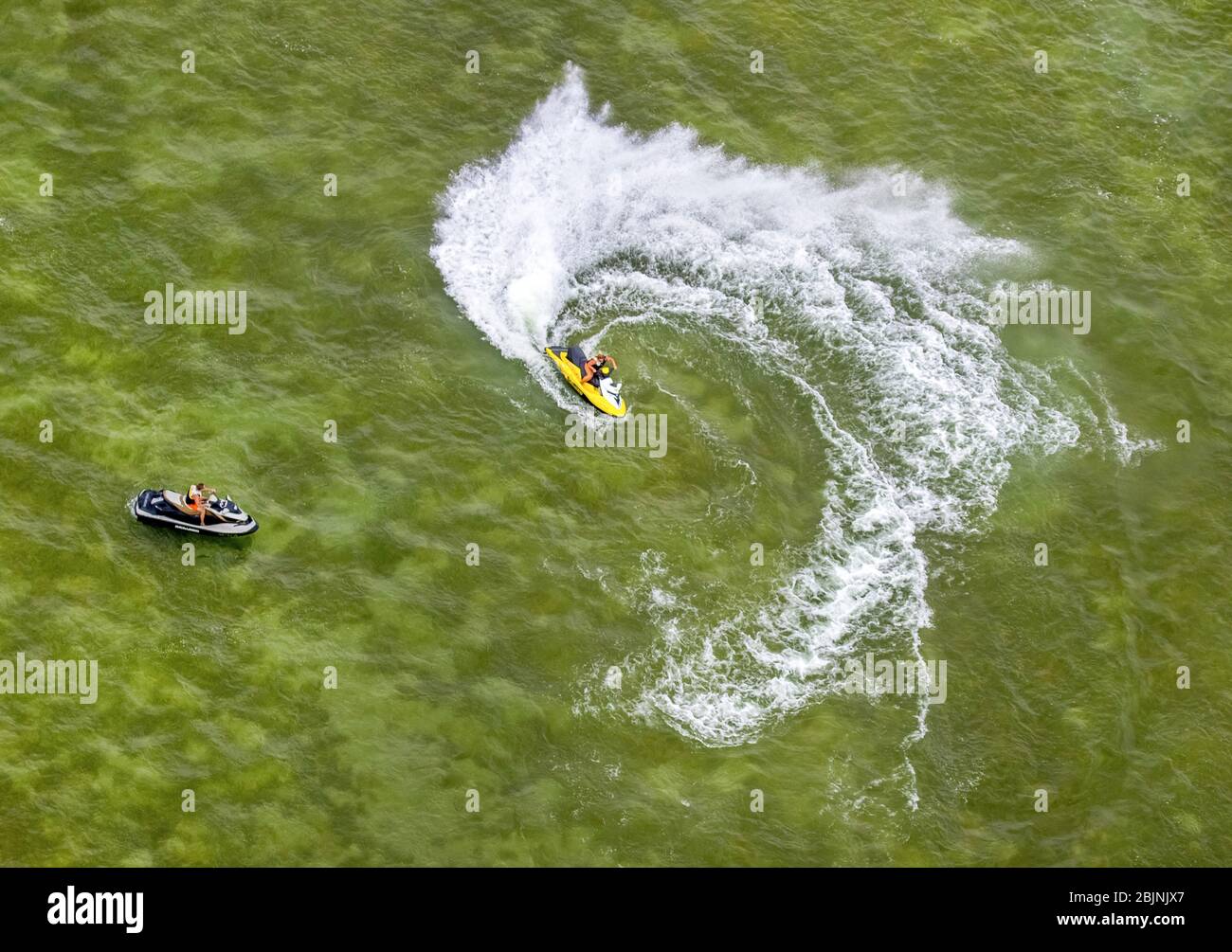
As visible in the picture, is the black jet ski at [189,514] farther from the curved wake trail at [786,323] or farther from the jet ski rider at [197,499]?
the curved wake trail at [786,323]

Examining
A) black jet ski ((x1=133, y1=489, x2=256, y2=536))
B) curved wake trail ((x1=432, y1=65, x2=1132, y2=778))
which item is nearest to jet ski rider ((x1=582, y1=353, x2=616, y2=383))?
curved wake trail ((x1=432, y1=65, x2=1132, y2=778))

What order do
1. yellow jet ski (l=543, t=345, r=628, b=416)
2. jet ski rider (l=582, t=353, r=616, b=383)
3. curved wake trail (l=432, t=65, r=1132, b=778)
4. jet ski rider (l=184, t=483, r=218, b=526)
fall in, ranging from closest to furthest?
jet ski rider (l=184, t=483, r=218, b=526)
curved wake trail (l=432, t=65, r=1132, b=778)
yellow jet ski (l=543, t=345, r=628, b=416)
jet ski rider (l=582, t=353, r=616, b=383)

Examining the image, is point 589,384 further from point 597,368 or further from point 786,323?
point 786,323

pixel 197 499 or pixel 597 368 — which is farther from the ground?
pixel 597 368

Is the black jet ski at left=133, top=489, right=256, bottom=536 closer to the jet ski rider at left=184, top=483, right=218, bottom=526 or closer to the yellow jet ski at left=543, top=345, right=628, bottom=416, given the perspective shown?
the jet ski rider at left=184, top=483, right=218, bottom=526

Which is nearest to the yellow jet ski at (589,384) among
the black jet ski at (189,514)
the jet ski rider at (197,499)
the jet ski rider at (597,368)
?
the jet ski rider at (597,368)

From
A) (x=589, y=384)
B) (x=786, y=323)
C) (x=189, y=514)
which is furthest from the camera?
(x=786, y=323)

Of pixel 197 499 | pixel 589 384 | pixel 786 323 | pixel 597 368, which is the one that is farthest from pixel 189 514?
pixel 786 323
